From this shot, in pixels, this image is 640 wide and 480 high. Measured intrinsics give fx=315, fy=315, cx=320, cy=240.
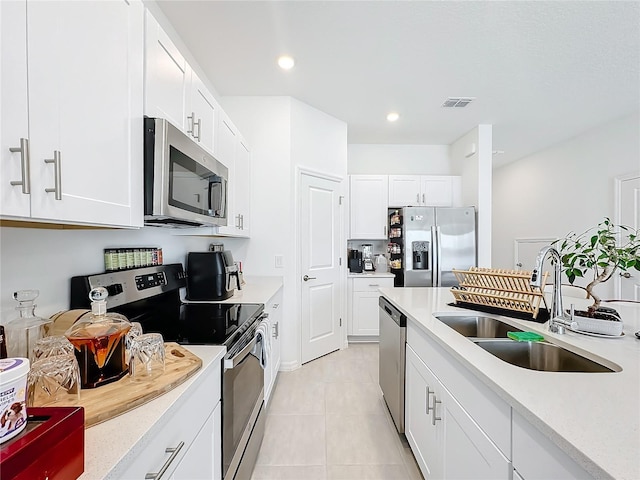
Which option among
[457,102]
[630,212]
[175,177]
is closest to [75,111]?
[175,177]

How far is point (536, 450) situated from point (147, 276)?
69.2 inches

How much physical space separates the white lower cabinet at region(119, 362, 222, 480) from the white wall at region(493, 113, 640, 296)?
184 inches

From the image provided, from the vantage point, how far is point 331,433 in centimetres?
211

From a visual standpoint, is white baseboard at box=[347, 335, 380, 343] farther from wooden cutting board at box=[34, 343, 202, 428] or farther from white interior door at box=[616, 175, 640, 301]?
wooden cutting board at box=[34, 343, 202, 428]

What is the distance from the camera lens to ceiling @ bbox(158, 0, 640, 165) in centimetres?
203

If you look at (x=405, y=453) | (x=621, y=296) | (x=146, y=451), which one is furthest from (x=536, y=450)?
(x=621, y=296)

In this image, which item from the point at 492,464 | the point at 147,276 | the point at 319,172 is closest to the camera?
the point at 492,464

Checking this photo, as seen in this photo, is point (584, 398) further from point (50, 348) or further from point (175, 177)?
point (175, 177)

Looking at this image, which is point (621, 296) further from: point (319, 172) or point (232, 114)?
point (232, 114)

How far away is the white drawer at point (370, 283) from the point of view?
13.2 feet

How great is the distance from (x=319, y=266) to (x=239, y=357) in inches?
85.2

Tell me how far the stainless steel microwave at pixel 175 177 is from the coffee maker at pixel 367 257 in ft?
9.17

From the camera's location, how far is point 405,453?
191cm

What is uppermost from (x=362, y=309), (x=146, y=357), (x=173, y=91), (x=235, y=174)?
(x=173, y=91)
